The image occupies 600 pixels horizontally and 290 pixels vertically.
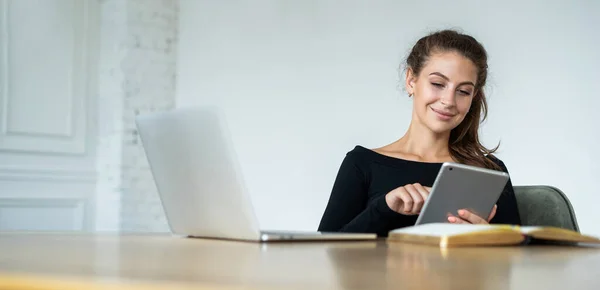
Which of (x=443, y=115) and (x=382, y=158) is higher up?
(x=443, y=115)

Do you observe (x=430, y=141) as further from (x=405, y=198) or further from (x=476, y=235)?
(x=476, y=235)

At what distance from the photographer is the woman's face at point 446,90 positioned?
2334 millimetres

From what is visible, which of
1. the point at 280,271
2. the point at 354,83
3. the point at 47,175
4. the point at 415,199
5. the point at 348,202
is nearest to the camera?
the point at 280,271

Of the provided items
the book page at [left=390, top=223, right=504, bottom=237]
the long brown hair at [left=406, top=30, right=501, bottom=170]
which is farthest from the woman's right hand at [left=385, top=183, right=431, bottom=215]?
the long brown hair at [left=406, top=30, right=501, bottom=170]

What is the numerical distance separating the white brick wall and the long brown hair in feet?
9.29

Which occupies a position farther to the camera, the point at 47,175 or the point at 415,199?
the point at 47,175

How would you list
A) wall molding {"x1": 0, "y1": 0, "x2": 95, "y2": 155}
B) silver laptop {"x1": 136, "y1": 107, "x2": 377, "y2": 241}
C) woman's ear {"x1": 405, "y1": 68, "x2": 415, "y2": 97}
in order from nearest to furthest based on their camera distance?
silver laptop {"x1": 136, "y1": 107, "x2": 377, "y2": 241}
woman's ear {"x1": 405, "y1": 68, "x2": 415, "y2": 97}
wall molding {"x1": 0, "y1": 0, "x2": 95, "y2": 155}

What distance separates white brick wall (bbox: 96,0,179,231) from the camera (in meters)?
4.94

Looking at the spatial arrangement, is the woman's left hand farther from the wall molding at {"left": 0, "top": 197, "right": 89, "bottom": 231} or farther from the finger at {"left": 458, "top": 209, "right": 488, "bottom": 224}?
the wall molding at {"left": 0, "top": 197, "right": 89, "bottom": 231}

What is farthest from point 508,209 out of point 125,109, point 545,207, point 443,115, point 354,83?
point 125,109

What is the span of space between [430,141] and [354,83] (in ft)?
6.19

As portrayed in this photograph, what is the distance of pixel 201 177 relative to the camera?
1379 millimetres

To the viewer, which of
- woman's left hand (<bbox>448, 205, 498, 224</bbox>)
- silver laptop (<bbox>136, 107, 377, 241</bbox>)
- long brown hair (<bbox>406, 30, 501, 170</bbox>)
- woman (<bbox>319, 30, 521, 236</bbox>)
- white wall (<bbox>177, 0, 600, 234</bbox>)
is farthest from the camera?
white wall (<bbox>177, 0, 600, 234</bbox>)

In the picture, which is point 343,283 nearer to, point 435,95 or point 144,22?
point 435,95
